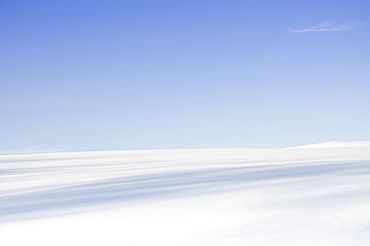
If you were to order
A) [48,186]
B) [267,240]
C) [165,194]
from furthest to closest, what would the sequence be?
[48,186] → [165,194] → [267,240]

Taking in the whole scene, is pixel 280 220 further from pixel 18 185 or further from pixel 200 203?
pixel 18 185

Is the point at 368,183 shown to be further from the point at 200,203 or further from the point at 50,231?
the point at 50,231

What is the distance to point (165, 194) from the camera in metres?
2.04

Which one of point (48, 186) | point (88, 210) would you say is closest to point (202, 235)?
point (88, 210)

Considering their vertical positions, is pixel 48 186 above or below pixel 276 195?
above

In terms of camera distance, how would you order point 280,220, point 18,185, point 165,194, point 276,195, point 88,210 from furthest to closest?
point 18,185 → point 165,194 → point 276,195 → point 88,210 → point 280,220

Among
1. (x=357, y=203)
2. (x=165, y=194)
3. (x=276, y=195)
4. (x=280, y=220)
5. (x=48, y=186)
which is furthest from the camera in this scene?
(x=48, y=186)

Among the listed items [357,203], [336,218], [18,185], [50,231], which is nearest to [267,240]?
[336,218]

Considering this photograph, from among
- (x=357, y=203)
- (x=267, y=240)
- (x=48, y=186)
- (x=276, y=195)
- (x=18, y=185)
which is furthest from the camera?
(x=18, y=185)

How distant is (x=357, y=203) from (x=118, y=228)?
3.15 ft

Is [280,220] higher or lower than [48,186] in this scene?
lower

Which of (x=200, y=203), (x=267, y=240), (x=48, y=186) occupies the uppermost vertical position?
(x=48, y=186)

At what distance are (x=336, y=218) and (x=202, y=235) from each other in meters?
0.49

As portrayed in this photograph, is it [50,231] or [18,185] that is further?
[18,185]
